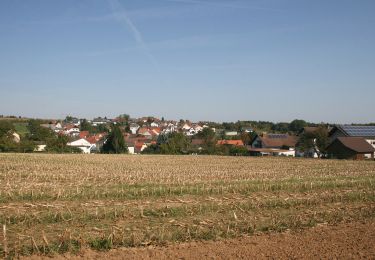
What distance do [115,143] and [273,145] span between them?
32.9 meters

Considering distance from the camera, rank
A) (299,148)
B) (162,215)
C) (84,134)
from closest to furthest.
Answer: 1. (162,215)
2. (299,148)
3. (84,134)

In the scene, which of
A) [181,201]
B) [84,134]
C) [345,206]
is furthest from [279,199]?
[84,134]

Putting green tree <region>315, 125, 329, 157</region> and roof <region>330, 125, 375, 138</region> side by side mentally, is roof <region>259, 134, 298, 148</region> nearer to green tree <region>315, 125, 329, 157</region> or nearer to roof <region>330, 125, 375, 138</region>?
roof <region>330, 125, 375, 138</region>

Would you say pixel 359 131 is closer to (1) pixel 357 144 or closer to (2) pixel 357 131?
(2) pixel 357 131

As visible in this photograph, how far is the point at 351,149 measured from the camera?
5153cm

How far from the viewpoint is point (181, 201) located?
16219 millimetres

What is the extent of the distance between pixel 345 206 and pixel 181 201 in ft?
23.6

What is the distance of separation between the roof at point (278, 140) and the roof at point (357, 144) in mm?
19506

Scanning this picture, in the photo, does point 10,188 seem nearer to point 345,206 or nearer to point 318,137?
point 345,206

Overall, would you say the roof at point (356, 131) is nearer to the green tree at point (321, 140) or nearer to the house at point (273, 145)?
the green tree at point (321, 140)

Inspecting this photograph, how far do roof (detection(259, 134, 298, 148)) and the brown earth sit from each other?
65253 mm

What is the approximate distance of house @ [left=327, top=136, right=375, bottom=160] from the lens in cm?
5122

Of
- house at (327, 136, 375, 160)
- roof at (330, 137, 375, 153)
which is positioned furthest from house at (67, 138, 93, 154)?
roof at (330, 137, 375, 153)

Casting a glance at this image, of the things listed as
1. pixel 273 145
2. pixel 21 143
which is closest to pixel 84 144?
pixel 21 143
